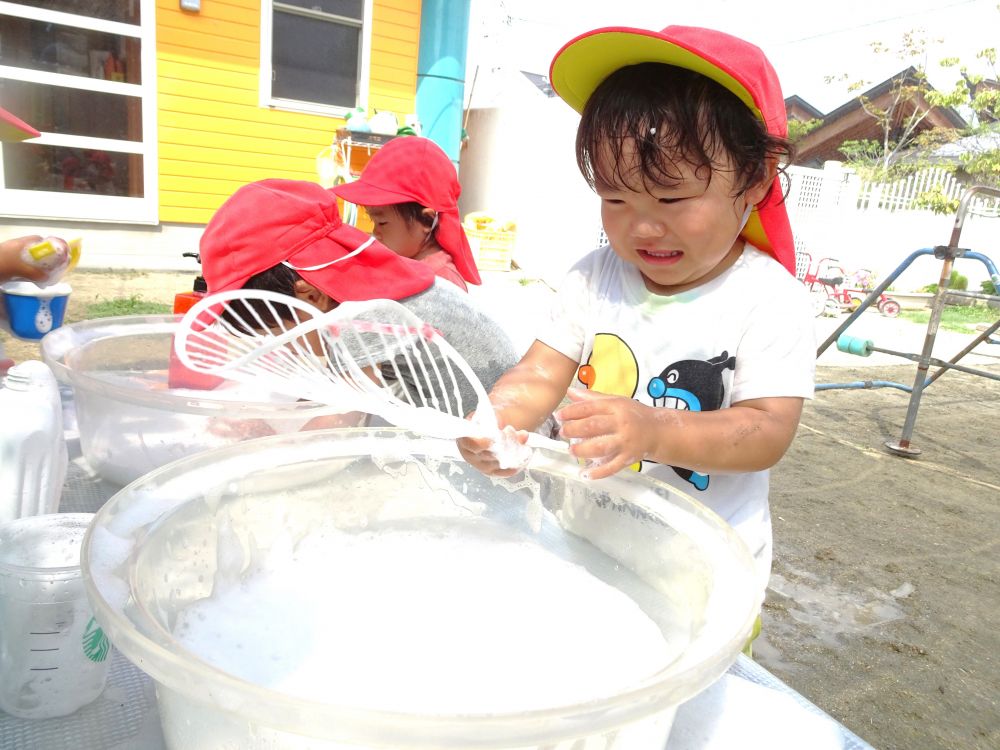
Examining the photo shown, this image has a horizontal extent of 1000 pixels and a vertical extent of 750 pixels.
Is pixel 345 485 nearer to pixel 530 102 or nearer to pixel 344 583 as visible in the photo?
pixel 344 583

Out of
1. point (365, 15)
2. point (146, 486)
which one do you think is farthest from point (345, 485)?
point (365, 15)

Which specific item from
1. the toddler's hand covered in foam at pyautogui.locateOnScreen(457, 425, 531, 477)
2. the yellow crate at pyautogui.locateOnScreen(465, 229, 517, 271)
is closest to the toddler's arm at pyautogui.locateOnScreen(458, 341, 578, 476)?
the toddler's hand covered in foam at pyautogui.locateOnScreen(457, 425, 531, 477)

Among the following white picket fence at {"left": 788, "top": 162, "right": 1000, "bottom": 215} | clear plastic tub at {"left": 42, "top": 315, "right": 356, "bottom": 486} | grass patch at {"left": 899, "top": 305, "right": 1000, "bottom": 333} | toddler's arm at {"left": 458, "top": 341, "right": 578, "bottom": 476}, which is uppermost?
white picket fence at {"left": 788, "top": 162, "right": 1000, "bottom": 215}

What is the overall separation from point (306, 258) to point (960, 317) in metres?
9.92

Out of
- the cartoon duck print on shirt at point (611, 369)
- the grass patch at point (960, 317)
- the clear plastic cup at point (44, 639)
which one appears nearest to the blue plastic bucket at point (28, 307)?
the clear plastic cup at point (44, 639)

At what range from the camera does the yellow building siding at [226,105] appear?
5258 mm

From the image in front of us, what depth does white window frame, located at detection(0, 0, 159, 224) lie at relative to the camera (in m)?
4.86

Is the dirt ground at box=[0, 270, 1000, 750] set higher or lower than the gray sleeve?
lower

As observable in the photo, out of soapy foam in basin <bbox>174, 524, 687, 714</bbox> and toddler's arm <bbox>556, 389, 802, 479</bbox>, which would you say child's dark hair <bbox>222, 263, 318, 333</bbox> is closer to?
soapy foam in basin <bbox>174, 524, 687, 714</bbox>

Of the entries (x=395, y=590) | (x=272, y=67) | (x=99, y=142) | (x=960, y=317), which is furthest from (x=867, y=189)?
(x=395, y=590)

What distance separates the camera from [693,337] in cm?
97

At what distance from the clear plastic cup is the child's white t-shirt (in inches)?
27.3

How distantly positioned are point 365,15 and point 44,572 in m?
6.09

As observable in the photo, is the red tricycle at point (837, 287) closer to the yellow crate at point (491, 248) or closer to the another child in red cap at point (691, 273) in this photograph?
the yellow crate at point (491, 248)
